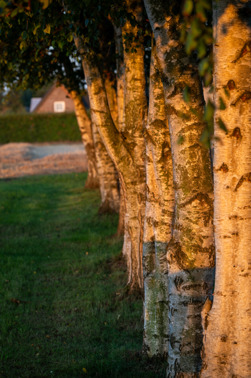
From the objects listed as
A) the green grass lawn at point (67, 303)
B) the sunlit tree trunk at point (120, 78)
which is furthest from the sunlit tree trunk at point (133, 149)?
the green grass lawn at point (67, 303)

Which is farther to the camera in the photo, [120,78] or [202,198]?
[120,78]

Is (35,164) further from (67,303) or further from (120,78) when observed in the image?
(67,303)

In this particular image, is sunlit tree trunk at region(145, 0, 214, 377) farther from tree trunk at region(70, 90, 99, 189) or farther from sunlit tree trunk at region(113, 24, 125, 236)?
tree trunk at region(70, 90, 99, 189)

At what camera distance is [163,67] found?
446cm

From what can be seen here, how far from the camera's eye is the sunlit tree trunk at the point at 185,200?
14.2 feet

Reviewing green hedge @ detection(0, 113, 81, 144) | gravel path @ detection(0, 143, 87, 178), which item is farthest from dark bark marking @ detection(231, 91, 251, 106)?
green hedge @ detection(0, 113, 81, 144)

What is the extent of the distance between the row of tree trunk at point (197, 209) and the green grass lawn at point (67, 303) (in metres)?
0.76

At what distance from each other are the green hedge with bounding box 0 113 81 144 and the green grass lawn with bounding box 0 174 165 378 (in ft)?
126

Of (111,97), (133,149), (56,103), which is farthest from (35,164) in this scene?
(56,103)

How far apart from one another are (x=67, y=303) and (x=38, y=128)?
46.6 m

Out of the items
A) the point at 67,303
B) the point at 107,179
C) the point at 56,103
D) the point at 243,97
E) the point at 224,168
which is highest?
the point at 56,103

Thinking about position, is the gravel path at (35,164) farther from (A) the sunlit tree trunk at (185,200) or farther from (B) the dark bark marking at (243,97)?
(B) the dark bark marking at (243,97)

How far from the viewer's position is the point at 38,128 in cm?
5278

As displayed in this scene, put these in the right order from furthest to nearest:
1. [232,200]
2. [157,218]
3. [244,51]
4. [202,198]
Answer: [157,218]
[202,198]
[232,200]
[244,51]
